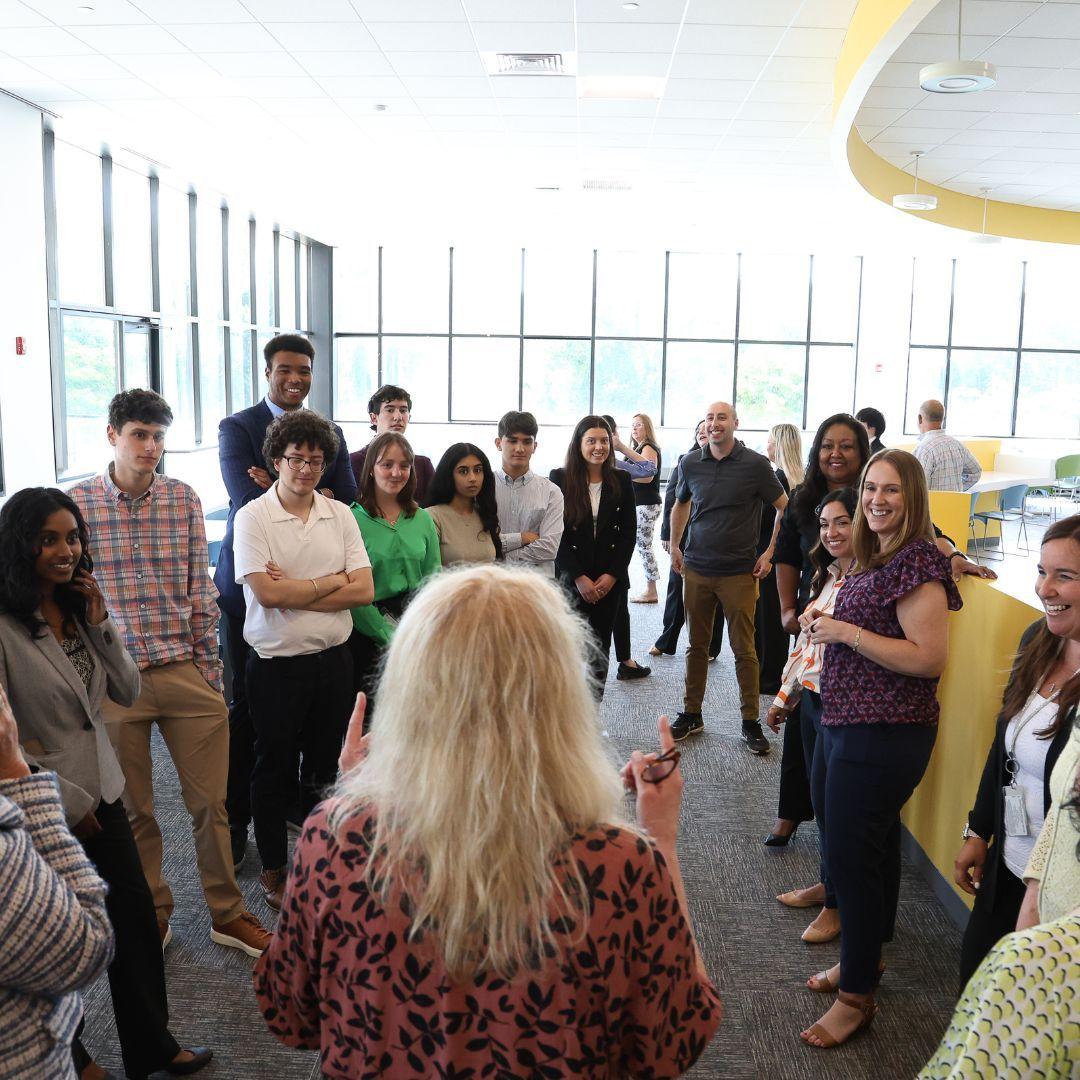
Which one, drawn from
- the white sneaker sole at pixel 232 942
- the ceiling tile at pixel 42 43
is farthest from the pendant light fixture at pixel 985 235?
the white sneaker sole at pixel 232 942

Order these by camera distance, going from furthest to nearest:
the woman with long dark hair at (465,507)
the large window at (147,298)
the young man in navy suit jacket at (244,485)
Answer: the large window at (147,298), the woman with long dark hair at (465,507), the young man in navy suit jacket at (244,485)

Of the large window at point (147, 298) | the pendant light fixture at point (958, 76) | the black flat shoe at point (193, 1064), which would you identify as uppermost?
the pendant light fixture at point (958, 76)

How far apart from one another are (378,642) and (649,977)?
2.42m

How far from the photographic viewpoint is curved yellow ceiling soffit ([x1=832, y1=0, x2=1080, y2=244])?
4.52 metres

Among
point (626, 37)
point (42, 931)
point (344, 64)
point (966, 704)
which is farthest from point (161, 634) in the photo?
point (344, 64)

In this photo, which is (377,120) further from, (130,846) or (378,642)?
(130,846)

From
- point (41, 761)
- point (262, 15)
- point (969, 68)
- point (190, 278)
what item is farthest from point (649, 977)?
point (190, 278)

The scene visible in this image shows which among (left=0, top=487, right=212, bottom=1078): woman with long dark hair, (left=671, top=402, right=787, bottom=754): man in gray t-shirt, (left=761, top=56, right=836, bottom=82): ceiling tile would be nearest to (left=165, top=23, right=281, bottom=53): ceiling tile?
(left=761, top=56, right=836, bottom=82): ceiling tile

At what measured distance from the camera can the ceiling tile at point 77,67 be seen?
19.1 ft

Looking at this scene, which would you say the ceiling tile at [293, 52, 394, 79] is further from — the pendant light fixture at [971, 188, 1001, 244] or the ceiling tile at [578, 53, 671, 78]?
the pendant light fixture at [971, 188, 1001, 244]

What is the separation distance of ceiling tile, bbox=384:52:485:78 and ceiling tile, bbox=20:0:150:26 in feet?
4.69

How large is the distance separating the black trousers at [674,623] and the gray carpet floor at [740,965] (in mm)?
1831

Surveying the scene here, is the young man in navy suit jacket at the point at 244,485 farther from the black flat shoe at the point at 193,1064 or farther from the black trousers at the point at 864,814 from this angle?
the black trousers at the point at 864,814

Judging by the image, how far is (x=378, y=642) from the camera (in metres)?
3.40
